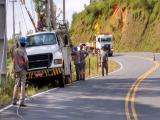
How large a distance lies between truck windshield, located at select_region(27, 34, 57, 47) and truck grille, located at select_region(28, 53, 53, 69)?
0.98 meters

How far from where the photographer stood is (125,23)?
298ft

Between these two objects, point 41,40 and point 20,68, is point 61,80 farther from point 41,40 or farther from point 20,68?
point 20,68

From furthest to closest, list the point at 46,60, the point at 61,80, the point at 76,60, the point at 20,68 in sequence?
the point at 76,60
the point at 61,80
the point at 46,60
the point at 20,68

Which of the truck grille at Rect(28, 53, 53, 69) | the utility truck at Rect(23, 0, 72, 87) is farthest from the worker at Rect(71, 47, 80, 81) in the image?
the truck grille at Rect(28, 53, 53, 69)

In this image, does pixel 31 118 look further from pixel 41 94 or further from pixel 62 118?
pixel 41 94

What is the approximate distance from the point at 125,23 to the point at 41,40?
215 ft

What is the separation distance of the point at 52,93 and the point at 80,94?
45.3 inches

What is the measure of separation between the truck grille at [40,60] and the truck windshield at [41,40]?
0.98m

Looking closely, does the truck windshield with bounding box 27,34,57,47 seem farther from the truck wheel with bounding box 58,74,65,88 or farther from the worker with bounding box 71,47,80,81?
the worker with bounding box 71,47,80,81

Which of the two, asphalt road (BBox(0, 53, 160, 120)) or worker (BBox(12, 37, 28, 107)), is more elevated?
worker (BBox(12, 37, 28, 107))

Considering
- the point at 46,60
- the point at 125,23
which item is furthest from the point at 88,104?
the point at 125,23

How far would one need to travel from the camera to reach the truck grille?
82.0ft

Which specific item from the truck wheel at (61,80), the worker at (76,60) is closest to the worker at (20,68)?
the truck wheel at (61,80)

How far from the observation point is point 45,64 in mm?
25016
